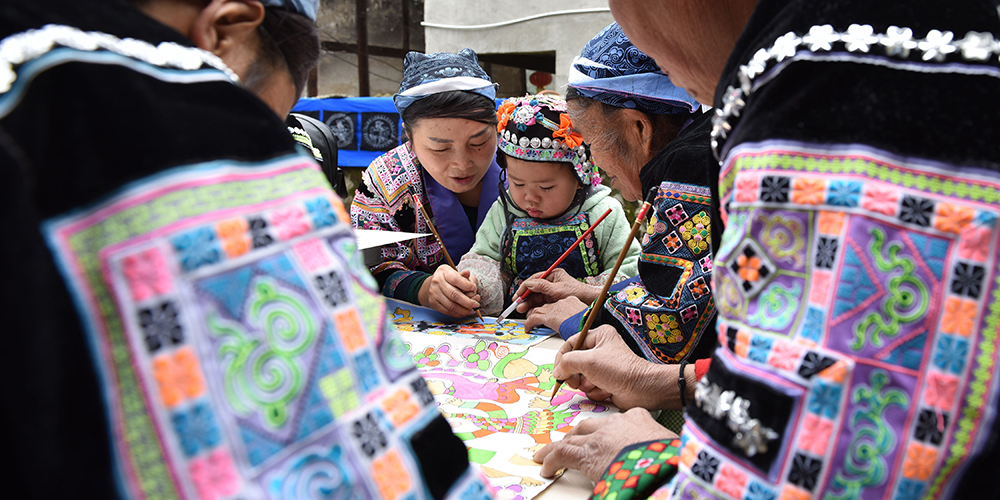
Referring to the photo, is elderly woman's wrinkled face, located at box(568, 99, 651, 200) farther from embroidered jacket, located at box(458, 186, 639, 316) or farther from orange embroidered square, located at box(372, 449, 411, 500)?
orange embroidered square, located at box(372, 449, 411, 500)

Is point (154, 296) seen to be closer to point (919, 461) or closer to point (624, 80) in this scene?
point (919, 461)

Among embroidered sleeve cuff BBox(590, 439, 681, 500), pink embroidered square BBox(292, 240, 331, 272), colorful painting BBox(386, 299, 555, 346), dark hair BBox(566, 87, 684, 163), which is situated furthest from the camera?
colorful painting BBox(386, 299, 555, 346)

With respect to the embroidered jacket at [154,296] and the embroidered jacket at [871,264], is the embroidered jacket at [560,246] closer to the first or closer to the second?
the embroidered jacket at [871,264]

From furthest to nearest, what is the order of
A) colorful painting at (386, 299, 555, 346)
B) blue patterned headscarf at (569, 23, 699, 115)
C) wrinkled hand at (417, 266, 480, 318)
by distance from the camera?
wrinkled hand at (417, 266, 480, 318), colorful painting at (386, 299, 555, 346), blue patterned headscarf at (569, 23, 699, 115)

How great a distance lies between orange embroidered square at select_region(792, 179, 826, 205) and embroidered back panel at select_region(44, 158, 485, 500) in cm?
43

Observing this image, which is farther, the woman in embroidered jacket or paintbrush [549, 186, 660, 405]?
the woman in embroidered jacket

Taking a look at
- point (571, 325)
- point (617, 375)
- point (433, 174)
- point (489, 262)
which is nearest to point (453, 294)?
point (489, 262)

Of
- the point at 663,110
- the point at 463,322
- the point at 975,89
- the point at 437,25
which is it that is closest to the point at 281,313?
the point at 975,89

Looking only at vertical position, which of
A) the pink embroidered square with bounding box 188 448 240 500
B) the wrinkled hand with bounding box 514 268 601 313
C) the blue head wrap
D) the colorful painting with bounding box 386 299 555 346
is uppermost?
the blue head wrap

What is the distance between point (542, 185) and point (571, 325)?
793 mm

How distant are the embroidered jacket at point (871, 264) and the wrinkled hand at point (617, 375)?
747 mm

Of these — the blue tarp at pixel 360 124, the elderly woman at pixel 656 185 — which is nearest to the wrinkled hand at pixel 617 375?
the elderly woman at pixel 656 185

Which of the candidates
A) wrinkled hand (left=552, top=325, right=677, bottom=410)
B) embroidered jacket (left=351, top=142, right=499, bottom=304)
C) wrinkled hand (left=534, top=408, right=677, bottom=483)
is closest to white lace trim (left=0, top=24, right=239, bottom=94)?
wrinkled hand (left=534, top=408, right=677, bottom=483)

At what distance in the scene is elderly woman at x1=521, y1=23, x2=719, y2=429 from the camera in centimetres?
144
